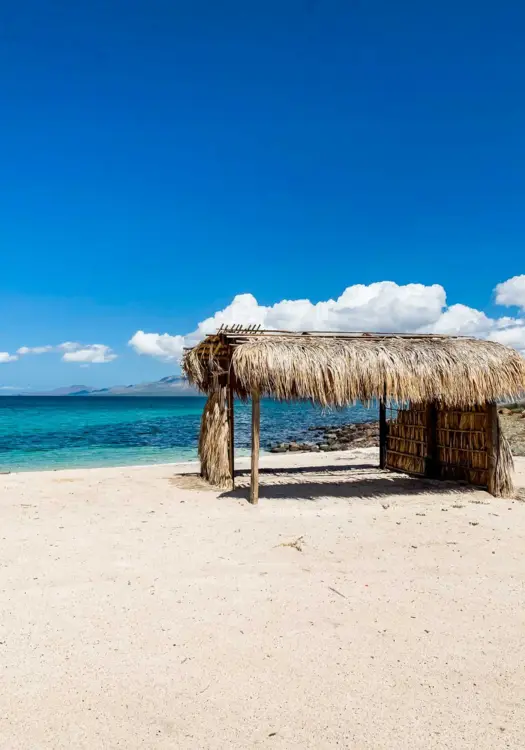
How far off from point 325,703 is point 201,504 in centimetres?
527

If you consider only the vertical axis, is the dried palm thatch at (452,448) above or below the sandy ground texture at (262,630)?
above

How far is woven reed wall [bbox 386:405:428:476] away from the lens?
34.1 feet

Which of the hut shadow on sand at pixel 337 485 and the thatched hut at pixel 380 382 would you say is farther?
the hut shadow on sand at pixel 337 485

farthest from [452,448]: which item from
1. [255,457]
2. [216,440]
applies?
[216,440]

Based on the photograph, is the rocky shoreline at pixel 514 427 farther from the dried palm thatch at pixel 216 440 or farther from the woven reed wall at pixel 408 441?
the dried palm thatch at pixel 216 440

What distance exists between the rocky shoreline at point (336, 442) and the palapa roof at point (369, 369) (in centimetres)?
1010

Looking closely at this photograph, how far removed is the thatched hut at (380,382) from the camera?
7961mm

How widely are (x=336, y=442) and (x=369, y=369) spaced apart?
1347 centimetres

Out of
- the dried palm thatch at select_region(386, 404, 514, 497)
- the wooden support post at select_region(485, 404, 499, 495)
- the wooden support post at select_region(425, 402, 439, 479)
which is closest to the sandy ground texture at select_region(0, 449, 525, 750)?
the wooden support post at select_region(485, 404, 499, 495)

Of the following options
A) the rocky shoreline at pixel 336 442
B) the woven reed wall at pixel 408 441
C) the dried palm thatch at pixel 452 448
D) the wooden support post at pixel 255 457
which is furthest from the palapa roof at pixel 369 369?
the rocky shoreline at pixel 336 442

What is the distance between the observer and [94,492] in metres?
9.06

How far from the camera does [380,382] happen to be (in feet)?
26.5

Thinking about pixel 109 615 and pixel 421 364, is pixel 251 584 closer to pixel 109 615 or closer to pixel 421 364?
pixel 109 615

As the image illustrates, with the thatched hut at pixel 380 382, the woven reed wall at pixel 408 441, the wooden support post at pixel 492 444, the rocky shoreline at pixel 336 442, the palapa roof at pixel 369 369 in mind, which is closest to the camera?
the palapa roof at pixel 369 369
